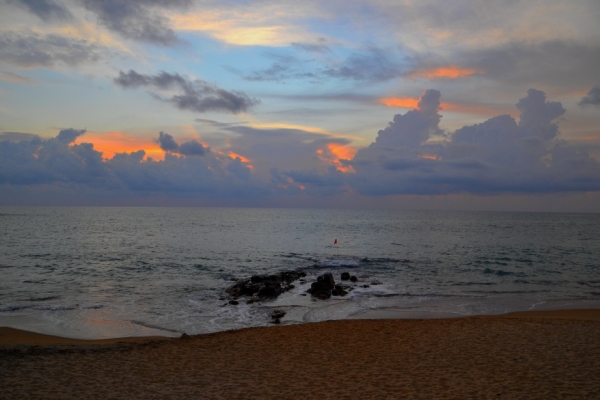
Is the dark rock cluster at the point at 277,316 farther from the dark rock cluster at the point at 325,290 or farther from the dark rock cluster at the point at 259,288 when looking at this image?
the dark rock cluster at the point at 325,290

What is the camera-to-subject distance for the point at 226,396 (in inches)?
377

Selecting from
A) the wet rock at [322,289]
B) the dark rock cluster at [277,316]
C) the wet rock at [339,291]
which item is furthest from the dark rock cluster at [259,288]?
the wet rock at [339,291]

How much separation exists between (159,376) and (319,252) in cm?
4295

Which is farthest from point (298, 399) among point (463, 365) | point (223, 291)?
point (223, 291)

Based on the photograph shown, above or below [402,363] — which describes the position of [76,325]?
below

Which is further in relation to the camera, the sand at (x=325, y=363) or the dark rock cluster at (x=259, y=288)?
the dark rock cluster at (x=259, y=288)

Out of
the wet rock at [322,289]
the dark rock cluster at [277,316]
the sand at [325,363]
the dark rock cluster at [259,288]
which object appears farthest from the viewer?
the wet rock at [322,289]

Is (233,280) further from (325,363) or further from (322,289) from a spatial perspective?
(325,363)

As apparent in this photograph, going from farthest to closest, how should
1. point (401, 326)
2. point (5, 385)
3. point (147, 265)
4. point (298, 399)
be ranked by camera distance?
1. point (147, 265)
2. point (401, 326)
3. point (5, 385)
4. point (298, 399)

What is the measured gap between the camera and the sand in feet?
31.9

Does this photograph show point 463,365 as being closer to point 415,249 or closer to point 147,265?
point 147,265

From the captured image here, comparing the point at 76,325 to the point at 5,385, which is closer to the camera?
the point at 5,385

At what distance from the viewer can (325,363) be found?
12016 mm

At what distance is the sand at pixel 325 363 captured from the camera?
31.9ft
